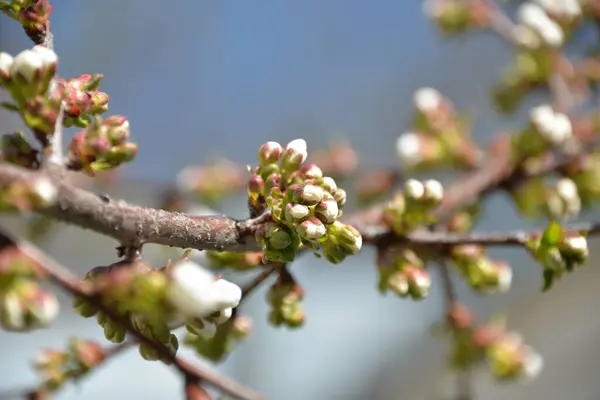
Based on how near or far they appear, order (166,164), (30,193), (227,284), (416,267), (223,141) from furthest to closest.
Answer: (223,141), (166,164), (416,267), (227,284), (30,193)

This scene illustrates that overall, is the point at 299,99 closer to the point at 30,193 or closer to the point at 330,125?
the point at 330,125

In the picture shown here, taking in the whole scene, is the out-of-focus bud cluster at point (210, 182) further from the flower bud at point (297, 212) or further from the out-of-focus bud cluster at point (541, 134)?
the flower bud at point (297, 212)

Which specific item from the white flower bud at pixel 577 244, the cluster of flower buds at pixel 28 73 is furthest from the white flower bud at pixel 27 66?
the white flower bud at pixel 577 244

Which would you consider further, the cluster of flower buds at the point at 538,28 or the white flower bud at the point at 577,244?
the cluster of flower buds at the point at 538,28

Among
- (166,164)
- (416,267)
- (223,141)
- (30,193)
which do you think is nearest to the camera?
(30,193)

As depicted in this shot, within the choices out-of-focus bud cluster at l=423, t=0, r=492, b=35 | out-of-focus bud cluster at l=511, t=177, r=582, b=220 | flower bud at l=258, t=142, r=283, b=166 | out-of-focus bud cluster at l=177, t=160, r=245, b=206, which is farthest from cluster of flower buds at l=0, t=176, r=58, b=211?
out-of-focus bud cluster at l=423, t=0, r=492, b=35

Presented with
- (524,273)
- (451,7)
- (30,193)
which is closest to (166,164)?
(524,273)

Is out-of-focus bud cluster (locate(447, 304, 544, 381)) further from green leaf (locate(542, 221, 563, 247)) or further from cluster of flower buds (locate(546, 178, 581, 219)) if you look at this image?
green leaf (locate(542, 221, 563, 247))

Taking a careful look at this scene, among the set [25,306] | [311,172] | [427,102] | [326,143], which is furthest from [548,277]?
[326,143]

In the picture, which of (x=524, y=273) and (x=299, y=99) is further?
(x=299, y=99)
